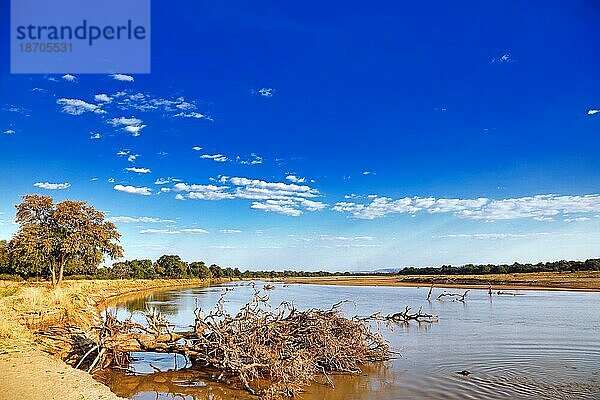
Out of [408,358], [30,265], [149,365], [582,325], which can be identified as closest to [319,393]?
[408,358]

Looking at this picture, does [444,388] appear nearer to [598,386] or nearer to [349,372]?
[349,372]

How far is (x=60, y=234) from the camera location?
3662 centimetres

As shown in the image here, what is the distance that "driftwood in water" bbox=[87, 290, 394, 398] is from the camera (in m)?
12.4

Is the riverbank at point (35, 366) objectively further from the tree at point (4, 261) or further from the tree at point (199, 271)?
the tree at point (199, 271)

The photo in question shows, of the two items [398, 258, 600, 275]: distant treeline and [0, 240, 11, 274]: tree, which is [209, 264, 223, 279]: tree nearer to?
[398, 258, 600, 275]: distant treeline

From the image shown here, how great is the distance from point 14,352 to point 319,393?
806 cm

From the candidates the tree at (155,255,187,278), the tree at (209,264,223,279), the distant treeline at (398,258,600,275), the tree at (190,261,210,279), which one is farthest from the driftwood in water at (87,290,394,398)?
the tree at (209,264,223,279)

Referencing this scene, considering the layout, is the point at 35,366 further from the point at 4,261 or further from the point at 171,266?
the point at 171,266

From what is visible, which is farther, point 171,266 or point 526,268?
point 171,266

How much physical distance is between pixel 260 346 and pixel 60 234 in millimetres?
29392

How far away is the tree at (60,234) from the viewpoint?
117 feet

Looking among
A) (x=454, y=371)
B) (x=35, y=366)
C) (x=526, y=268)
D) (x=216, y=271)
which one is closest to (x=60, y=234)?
(x=35, y=366)

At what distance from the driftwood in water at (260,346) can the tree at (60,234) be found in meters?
24.6

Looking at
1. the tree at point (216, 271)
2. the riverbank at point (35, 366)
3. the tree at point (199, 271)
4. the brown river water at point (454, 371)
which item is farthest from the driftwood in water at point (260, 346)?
the tree at point (216, 271)
